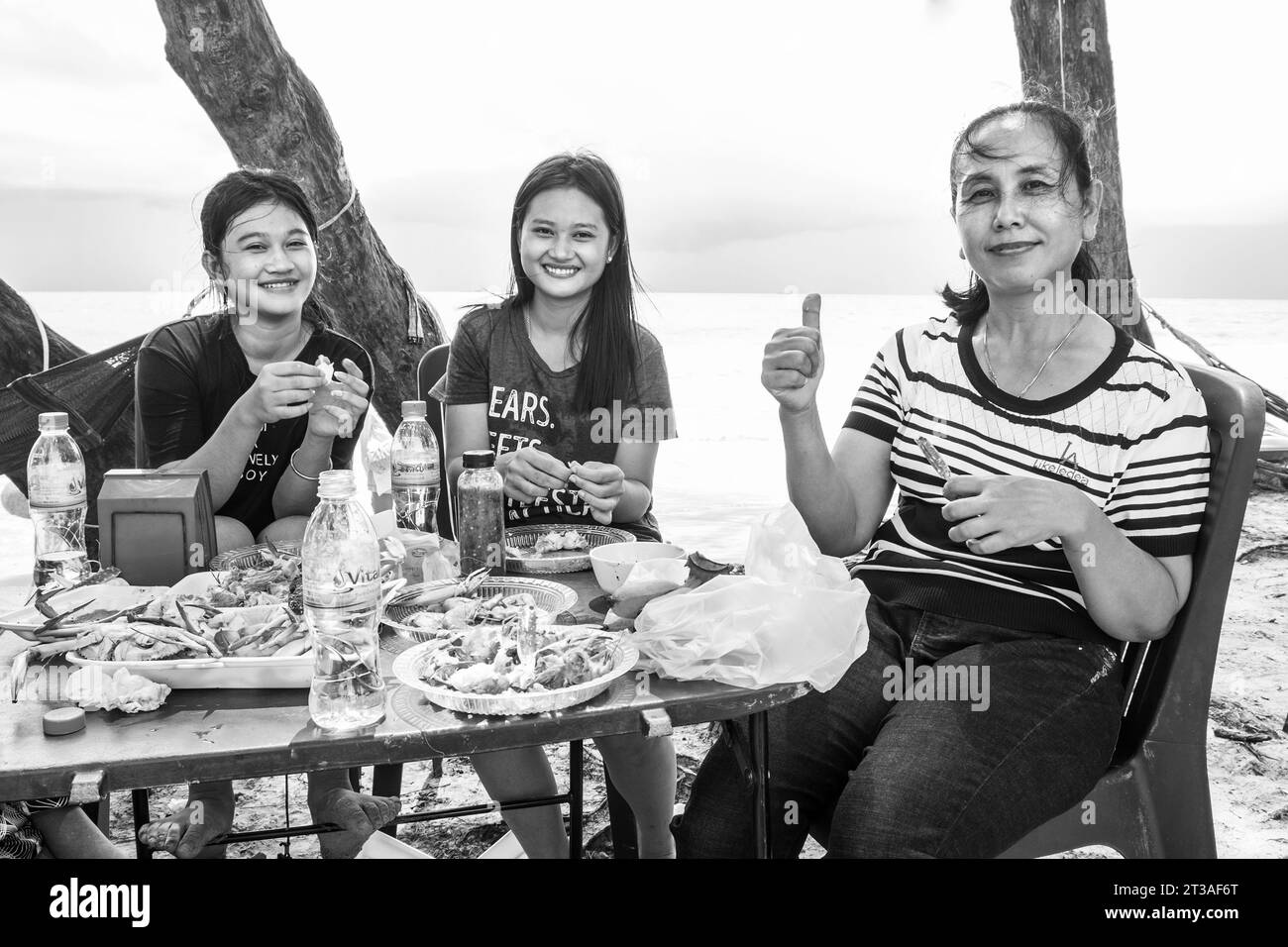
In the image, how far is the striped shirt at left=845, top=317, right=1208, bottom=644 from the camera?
1.71 m

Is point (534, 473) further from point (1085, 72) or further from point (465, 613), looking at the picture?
point (1085, 72)

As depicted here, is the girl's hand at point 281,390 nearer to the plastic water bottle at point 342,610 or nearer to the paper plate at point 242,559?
the paper plate at point 242,559

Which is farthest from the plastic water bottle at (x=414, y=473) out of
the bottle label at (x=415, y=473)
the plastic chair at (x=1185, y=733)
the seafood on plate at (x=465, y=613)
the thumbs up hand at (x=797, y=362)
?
the plastic chair at (x=1185, y=733)

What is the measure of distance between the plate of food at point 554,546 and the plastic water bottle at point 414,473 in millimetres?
190

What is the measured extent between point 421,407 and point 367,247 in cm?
219

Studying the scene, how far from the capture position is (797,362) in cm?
180

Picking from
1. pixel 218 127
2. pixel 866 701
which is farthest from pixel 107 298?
pixel 866 701

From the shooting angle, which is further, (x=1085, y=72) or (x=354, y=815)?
(x=1085, y=72)

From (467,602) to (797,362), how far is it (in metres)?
0.74

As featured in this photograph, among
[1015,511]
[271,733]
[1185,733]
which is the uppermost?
[1015,511]

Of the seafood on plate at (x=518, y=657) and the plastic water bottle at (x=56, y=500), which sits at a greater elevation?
the plastic water bottle at (x=56, y=500)

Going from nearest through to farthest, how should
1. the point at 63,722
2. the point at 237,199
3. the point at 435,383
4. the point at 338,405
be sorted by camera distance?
the point at 63,722 < the point at 338,405 < the point at 237,199 < the point at 435,383

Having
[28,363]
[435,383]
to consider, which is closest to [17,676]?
[435,383]

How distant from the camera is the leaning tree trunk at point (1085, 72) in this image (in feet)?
A: 16.6
